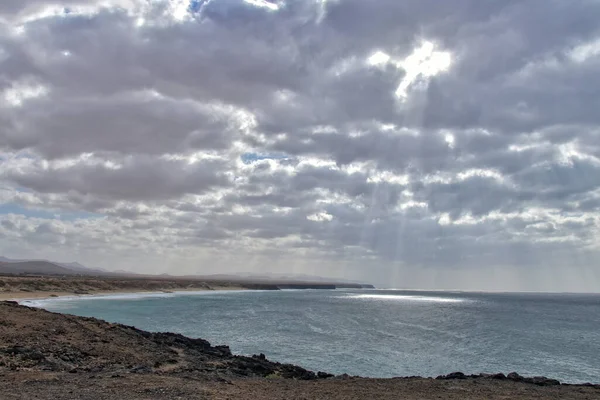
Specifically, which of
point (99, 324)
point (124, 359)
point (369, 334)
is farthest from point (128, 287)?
point (124, 359)

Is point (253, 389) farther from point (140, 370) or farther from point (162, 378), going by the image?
point (140, 370)

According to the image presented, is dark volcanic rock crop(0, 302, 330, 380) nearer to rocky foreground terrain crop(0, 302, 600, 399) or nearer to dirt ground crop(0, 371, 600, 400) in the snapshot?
rocky foreground terrain crop(0, 302, 600, 399)

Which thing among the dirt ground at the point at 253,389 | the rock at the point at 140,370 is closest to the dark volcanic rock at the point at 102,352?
the rock at the point at 140,370

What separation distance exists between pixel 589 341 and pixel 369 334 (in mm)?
26131

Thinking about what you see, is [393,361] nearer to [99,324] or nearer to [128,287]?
[99,324]

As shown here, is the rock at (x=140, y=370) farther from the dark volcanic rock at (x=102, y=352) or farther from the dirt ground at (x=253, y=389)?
the dirt ground at (x=253, y=389)

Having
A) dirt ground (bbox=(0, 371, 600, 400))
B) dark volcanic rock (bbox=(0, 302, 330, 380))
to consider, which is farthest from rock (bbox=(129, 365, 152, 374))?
dirt ground (bbox=(0, 371, 600, 400))

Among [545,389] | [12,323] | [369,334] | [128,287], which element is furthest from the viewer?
[128,287]

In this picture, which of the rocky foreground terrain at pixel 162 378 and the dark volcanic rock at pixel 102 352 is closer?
the rocky foreground terrain at pixel 162 378

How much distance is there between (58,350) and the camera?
22.9 meters

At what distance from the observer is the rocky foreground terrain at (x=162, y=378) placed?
53.7ft

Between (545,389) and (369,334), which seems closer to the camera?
(545,389)

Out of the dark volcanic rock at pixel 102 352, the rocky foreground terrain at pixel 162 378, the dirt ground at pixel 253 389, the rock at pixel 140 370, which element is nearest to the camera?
the dirt ground at pixel 253 389

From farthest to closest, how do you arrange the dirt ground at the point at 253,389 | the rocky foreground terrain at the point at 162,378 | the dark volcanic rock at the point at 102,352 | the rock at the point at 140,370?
the dark volcanic rock at the point at 102,352, the rock at the point at 140,370, the rocky foreground terrain at the point at 162,378, the dirt ground at the point at 253,389
